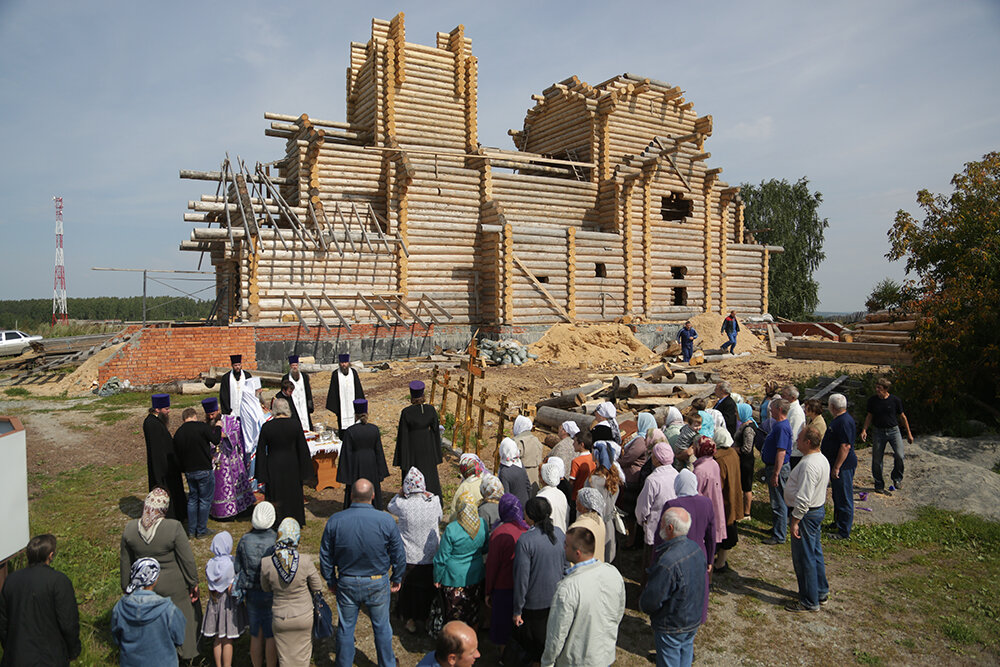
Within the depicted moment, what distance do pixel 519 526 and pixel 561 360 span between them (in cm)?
1690

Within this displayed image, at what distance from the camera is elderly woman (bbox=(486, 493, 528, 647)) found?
4941 mm

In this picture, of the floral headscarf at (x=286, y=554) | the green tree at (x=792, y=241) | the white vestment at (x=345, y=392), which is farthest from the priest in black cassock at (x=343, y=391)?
the green tree at (x=792, y=241)

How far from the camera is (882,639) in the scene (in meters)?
5.62

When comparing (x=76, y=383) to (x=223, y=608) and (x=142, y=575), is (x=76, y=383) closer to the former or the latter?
(x=223, y=608)

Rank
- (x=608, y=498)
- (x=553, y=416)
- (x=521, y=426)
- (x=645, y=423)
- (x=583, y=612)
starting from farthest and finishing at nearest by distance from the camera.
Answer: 1. (x=553, y=416)
2. (x=645, y=423)
3. (x=521, y=426)
4. (x=608, y=498)
5. (x=583, y=612)

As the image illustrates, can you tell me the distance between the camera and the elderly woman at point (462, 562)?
16.8ft

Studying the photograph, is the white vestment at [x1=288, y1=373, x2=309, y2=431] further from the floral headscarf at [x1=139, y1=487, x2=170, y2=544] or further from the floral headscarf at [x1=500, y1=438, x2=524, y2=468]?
the floral headscarf at [x1=139, y1=487, x2=170, y2=544]

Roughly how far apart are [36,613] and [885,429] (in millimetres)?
10979

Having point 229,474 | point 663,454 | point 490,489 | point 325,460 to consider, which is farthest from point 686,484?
point 229,474

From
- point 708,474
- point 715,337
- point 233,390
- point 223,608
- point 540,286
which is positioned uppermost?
point 540,286

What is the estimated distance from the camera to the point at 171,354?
17625 millimetres

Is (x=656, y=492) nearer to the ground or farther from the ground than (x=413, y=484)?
nearer to the ground

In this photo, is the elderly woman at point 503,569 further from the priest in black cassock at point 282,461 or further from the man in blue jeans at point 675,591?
the priest in black cassock at point 282,461

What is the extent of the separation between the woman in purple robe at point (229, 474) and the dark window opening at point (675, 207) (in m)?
23.9
